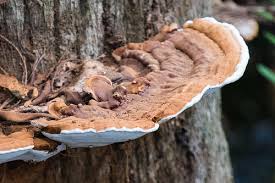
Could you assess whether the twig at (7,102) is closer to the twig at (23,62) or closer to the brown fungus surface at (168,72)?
the twig at (23,62)

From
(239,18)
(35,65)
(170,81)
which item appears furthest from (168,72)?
(239,18)

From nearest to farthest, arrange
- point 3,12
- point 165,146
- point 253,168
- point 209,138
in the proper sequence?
point 3,12
point 165,146
point 209,138
point 253,168

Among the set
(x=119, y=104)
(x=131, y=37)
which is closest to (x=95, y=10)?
(x=131, y=37)

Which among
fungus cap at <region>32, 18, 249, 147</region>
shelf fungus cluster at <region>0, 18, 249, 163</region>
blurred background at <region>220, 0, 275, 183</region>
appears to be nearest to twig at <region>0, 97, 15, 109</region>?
shelf fungus cluster at <region>0, 18, 249, 163</region>

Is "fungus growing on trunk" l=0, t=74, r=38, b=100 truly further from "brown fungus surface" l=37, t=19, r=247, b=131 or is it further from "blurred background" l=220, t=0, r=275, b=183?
"blurred background" l=220, t=0, r=275, b=183

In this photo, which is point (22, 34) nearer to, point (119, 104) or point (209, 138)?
point (119, 104)
